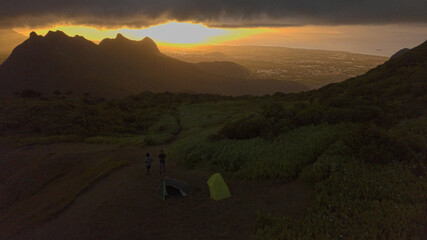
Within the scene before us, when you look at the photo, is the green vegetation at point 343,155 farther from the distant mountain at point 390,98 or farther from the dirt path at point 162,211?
the dirt path at point 162,211

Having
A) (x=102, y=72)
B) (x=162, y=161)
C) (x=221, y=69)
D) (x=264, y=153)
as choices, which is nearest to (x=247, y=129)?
(x=264, y=153)

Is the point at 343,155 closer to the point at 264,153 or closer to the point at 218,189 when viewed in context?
the point at 264,153

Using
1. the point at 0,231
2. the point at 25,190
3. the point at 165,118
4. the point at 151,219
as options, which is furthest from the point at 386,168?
the point at 165,118

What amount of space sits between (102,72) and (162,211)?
108 metres

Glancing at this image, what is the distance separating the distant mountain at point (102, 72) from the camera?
90312mm

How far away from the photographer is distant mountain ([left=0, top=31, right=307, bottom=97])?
90312 mm

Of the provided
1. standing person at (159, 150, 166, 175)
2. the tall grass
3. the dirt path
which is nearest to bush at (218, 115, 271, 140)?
the tall grass

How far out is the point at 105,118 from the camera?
125 ft

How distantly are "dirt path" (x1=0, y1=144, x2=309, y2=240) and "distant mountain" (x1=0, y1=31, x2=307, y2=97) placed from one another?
81307 mm

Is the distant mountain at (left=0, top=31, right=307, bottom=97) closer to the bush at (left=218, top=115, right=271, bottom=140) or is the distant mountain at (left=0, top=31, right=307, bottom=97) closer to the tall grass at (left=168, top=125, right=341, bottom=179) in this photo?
the bush at (left=218, top=115, right=271, bottom=140)

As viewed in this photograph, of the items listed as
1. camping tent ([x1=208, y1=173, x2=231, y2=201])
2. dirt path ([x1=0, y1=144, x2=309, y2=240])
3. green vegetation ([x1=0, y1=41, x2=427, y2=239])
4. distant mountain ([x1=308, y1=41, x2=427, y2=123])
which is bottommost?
dirt path ([x1=0, y1=144, x2=309, y2=240])

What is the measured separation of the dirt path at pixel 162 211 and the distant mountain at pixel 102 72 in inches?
3201

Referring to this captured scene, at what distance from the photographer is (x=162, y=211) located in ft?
42.3

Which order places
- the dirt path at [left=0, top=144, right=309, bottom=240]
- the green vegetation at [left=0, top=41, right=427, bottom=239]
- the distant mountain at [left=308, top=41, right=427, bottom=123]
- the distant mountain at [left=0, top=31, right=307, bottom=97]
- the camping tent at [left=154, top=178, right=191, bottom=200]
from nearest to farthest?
the green vegetation at [left=0, top=41, right=427, bottom=239], the dirt path at [left=0, top=144, right=309, bottom=240], the camping tent at [left=154, top=178, right=191, bottom=200], the distant mountain at [left=308, top=41, right=427, bottom=123], the distant mountain at [left=0, top=31, right=307, bottom=97]
